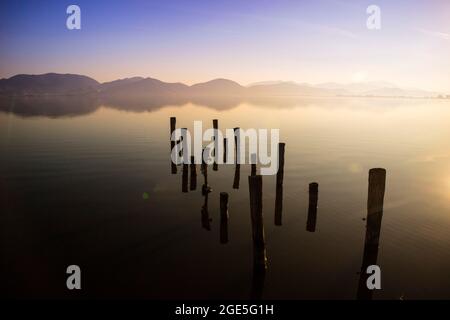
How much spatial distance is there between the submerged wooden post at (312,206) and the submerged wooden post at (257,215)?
12.3ft

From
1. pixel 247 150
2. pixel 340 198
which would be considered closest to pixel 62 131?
pixel 247 150

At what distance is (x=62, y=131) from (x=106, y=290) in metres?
38.8

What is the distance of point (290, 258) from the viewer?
40.5 feet

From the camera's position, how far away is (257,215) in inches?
401

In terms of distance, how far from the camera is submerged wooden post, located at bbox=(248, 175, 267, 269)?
391 inches

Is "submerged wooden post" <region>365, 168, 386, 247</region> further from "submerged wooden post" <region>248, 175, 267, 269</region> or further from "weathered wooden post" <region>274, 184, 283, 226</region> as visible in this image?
"weathered wooden post" <region>274, 184, 283, 226</region>

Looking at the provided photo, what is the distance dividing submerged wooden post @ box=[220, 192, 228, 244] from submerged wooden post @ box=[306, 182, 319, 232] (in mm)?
3630

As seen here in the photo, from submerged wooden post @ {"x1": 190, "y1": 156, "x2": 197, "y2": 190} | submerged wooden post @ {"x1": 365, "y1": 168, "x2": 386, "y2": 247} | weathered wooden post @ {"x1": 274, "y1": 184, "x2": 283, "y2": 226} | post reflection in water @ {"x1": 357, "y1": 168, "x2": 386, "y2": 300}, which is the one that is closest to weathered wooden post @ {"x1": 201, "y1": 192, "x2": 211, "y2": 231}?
weathered wooden post @ {"x1": 274, "y1": 184, "x2": 283, "y2": 226}

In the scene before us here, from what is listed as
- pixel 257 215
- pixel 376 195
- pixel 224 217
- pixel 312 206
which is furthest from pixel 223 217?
pixel 376 195

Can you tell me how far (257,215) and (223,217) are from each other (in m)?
2.63

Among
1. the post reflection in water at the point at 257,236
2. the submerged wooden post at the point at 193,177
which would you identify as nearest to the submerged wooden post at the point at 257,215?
the post reflection in water at the point at 257,236

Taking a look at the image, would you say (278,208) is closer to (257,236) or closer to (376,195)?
(257,236)

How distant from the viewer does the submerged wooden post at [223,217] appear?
12109 millimetres
